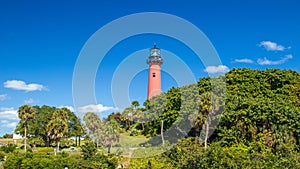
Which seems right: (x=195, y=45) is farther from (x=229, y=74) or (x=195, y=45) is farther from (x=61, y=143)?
(x=61, y=143)

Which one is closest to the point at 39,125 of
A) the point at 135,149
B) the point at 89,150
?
the point at 89,150

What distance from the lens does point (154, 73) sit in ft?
121

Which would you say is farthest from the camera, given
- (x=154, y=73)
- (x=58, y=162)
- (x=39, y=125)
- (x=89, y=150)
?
(x=39, y=125)

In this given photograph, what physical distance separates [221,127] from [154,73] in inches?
594

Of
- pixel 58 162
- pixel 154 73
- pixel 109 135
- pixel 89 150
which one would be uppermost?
pixel 154 73

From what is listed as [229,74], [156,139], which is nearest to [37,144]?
[156,139]

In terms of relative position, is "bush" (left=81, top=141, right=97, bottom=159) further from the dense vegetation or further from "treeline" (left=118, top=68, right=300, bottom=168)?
"treeline" (left=118, top=68, right=300, bottom=168)

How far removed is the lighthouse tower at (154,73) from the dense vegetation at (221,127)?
26.3 feet

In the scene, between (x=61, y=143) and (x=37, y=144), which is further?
(x=37, y=144)

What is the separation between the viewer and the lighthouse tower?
3653 centimetres

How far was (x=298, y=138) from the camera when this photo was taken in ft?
69.5

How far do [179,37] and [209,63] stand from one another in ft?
8.18

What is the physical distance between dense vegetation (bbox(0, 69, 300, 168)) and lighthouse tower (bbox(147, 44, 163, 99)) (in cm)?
801

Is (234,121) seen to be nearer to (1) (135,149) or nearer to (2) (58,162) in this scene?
(1) (135,149)
